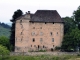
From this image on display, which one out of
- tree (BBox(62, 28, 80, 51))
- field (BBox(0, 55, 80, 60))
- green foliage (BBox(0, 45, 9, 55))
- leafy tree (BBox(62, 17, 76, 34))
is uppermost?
leafy tree (BBox(62, 17, 76, 34))

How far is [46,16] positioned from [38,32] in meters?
3.31

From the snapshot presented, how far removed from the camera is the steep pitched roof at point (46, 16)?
7438 cm

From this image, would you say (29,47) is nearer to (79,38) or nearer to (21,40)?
(21,40)

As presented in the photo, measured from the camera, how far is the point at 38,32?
74.2 meters

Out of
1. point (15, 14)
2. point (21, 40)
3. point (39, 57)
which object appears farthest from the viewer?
point (15, 14)

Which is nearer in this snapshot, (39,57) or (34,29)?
(39,57)

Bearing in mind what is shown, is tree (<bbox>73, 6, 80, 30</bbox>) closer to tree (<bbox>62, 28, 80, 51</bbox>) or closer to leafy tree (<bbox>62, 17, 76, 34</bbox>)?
leafy tree (<bbox>62, 17, 76, 34</bbox>)

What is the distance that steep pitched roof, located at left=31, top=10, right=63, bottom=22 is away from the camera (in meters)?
74.4

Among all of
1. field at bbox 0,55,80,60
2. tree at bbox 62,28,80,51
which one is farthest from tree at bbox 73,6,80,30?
field at bbox 0,55,80,60

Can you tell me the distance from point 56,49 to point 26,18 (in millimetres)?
7715

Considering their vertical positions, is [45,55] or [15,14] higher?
[15,14]

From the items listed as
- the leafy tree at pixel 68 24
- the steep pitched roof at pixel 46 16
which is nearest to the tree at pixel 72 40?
the leafy tree at pixel 68 24

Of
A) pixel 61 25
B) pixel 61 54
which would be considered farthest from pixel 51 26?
pixel 61 54

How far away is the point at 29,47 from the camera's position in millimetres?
73750
